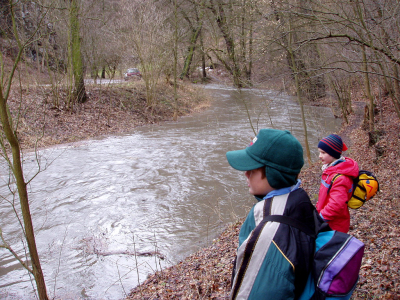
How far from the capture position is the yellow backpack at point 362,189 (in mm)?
3166

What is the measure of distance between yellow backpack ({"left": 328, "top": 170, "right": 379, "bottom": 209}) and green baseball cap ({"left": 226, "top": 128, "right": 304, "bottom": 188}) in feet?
5.36

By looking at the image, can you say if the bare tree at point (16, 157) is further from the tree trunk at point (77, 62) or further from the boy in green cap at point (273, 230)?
the tree trunk at point (77, 62)

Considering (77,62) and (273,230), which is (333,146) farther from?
(77,62)

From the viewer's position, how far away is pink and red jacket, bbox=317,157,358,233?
3.12 meters

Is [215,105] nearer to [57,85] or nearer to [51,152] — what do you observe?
[57,85]

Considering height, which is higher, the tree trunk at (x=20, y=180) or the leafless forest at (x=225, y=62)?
the leafless forest at (x=225, y=62)

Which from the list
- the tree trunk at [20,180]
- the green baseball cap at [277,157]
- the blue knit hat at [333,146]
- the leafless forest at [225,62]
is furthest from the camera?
the leafless forest at [225,62]

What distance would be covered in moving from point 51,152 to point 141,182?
4.98 metres

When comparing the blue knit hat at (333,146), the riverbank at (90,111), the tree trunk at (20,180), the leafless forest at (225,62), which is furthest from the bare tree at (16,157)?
the riverbank at (90,111)

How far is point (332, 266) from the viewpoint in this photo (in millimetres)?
1600

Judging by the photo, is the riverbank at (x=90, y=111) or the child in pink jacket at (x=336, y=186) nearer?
the child in pink jacket at (x=336, y=186)

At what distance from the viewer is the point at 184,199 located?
9.82 metres

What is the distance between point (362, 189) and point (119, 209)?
711 centimetres

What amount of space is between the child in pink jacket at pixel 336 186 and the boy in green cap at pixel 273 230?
1510mm
